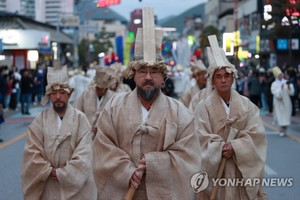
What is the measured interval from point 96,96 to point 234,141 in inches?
189

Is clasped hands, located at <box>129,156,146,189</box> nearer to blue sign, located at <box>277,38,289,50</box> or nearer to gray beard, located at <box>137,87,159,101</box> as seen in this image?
gray beard, located at <box>137,87,159,101</box>

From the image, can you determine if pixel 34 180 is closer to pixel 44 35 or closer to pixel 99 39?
pixel 44 35

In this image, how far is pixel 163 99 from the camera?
5637 mm

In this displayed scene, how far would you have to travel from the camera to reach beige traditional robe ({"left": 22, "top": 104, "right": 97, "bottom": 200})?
270 inches

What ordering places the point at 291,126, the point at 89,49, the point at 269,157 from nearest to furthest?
the point at 269,157 < the point at 291,126 < the point at 89,49

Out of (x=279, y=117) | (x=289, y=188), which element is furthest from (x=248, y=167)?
(x=279, y=117)

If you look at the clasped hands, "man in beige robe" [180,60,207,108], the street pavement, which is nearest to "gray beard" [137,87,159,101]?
the clasped hands

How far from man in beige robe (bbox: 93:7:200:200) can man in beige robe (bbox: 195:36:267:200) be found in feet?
3.68

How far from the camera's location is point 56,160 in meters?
6.92

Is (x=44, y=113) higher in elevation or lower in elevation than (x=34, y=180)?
higher

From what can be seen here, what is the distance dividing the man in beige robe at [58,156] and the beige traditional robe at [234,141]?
1.11m

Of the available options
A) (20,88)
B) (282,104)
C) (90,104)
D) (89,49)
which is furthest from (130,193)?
(89,49)

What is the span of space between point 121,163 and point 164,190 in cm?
38

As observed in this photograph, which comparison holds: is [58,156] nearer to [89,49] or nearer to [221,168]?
[221,168]
